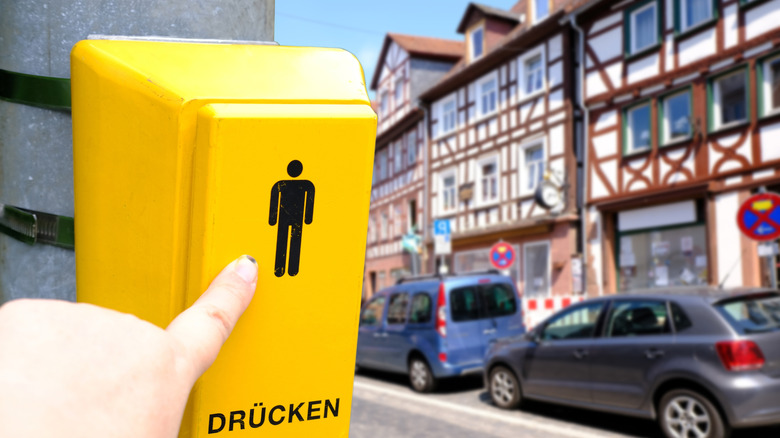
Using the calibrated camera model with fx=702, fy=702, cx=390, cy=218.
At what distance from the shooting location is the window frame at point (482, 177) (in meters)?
21.5

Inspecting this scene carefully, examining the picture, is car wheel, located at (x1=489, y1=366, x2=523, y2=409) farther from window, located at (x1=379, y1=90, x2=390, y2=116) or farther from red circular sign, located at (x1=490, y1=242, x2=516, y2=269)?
window, located at (x1=379, y1=90, x2=390, y2=116)

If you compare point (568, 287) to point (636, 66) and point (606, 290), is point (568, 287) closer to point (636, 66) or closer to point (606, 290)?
point (606, 290)

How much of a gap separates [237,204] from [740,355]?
614 centimetres

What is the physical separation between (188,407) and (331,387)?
0.22 metres

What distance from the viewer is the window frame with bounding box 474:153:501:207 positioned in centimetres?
2155

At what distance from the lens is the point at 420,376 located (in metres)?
10.6

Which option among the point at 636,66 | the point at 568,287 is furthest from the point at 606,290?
the point at 636,66

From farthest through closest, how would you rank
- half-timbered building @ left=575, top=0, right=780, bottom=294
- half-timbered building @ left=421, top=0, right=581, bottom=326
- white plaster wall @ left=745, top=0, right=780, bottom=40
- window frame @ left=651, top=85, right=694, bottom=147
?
half-timbered building @ left=421, top=0, right=581, bottom=326, window frame @ left=651, top=85, right=694, bottom=147, half-timbered building @ left=575, top=0, right=780, bottom=294, white plaster wall @ left=745, top=0, right=780, bottom=40

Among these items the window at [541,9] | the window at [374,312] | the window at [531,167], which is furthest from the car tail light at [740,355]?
the window at [541,9]

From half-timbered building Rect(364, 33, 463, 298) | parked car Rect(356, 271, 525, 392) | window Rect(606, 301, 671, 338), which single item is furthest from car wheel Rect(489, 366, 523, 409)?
half-timbered building Rect(364, 33, 463, 298)

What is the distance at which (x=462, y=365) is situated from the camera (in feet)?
33.7

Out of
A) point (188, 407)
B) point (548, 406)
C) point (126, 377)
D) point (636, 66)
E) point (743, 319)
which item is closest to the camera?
point (126, 377)

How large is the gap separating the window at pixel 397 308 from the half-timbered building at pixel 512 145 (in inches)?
190

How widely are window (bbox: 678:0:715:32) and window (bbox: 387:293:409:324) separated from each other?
29.4 feet
